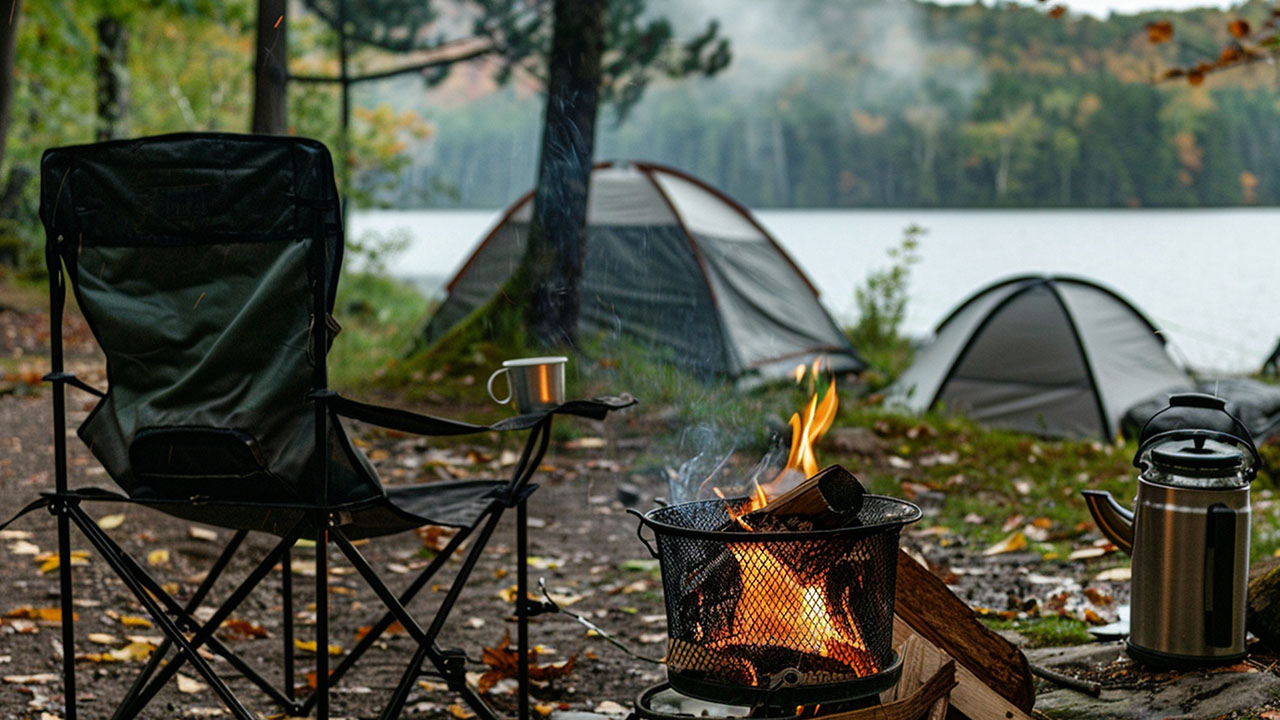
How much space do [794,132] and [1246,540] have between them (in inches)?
1169

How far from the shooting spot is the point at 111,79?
12602 millimetres

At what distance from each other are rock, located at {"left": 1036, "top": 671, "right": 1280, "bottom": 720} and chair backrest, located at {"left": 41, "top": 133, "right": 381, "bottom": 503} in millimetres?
1354

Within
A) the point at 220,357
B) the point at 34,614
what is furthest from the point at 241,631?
the point at 220,357

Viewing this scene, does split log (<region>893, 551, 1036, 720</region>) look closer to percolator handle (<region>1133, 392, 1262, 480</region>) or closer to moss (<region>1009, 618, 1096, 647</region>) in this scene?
percolator handle (<region>1133, 392, 1262, 480</region>)

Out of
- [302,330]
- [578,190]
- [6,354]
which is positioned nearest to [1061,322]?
[578,190]

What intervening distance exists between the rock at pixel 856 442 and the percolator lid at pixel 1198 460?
3.12 metres

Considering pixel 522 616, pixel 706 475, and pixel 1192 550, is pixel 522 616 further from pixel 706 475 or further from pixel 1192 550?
pixel 1192 550

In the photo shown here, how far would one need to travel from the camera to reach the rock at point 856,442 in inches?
213

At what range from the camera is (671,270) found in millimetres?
7590

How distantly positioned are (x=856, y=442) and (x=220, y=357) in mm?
3897

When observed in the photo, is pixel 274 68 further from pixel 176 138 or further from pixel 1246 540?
pixel 1246 540

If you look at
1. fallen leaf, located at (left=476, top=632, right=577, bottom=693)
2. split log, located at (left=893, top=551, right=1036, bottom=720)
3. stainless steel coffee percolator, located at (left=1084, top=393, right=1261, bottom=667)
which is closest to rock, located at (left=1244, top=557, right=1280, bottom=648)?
stainless steel coffee percolator, located at (left=1084, top=393, right=1261, bottom=667)

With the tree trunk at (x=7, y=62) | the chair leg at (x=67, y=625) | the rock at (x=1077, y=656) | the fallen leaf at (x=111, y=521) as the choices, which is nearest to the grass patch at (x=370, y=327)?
the tree trunk at (x=7, y=62)

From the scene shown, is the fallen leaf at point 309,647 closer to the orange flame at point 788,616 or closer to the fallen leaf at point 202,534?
the fallen leaf at point 202,534
